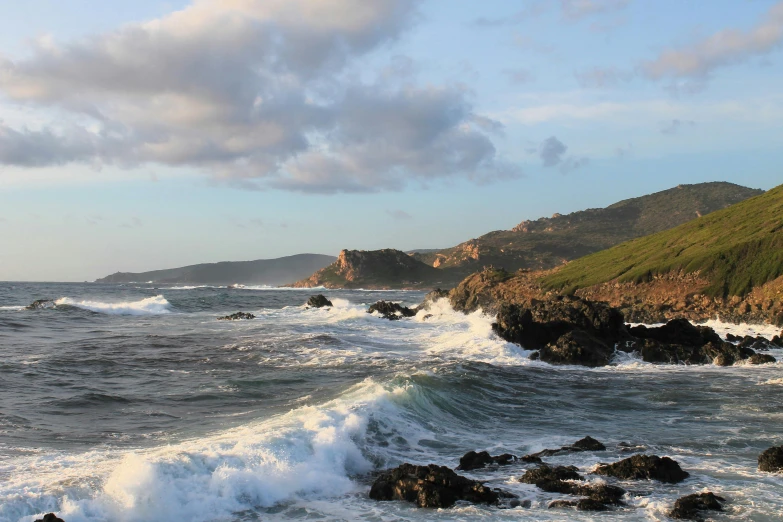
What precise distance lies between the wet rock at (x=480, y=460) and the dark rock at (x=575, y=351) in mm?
17668

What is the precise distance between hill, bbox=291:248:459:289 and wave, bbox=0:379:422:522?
162363mm

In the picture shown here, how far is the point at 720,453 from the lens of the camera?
46.4ft

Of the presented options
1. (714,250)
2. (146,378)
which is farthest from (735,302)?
(146,378)

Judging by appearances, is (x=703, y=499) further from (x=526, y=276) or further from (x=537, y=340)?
(x=526, y=276)

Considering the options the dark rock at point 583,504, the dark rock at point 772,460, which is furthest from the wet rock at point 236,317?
the dark rock at point 772,460

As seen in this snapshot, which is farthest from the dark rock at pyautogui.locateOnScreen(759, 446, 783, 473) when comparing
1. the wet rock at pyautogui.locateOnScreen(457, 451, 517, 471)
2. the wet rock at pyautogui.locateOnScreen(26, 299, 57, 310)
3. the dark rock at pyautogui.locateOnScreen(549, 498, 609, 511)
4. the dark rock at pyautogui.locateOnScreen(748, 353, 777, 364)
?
the wet rock at pyautogui.locateOnScreen(26, 299, 57, 310)

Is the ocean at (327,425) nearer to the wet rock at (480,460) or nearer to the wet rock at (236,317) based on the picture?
the wet rock at (480,460)

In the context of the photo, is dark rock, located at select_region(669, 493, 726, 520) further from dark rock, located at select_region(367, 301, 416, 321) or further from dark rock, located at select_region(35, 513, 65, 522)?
dark rock, located at select_region(367, 301, 416, 321)

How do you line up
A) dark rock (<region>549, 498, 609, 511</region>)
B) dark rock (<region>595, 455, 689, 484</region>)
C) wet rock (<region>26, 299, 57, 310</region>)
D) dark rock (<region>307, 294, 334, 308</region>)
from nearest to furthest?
dark rock (<region>549, 498, 609, 511</region>) < dark rock (<region>595, 455, 689, 484</region>) < wet rock (<region>26, 299, 57, 310</region>) < dark rock (<region>307, 294, 334, 308</region>)

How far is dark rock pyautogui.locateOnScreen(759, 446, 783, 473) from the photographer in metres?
12.6

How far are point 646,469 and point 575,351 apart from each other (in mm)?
18821

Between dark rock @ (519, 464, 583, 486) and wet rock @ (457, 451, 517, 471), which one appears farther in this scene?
wet rock @ (457, 451, 517, 471)

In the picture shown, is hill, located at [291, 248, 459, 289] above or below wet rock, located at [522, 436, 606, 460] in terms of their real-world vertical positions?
above

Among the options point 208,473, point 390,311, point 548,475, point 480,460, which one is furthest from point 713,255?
point 208,473
